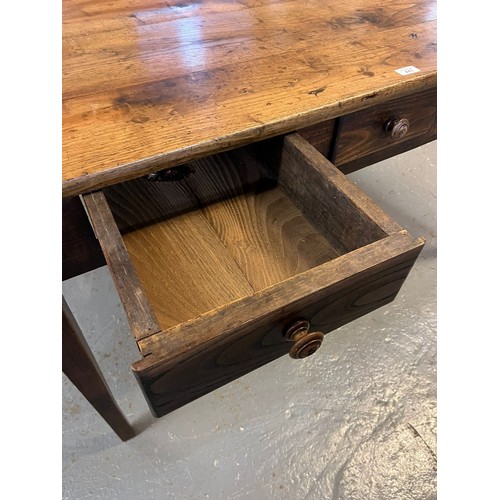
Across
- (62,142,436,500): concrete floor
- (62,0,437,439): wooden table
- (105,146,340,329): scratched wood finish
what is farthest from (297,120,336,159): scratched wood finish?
(62,142,436,500): concrete floor

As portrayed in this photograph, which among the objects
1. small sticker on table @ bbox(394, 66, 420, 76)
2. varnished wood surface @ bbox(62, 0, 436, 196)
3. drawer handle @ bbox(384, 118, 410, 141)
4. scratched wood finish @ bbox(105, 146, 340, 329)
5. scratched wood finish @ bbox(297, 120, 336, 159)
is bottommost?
scratched wood finish @ bbox(105, 146, 340, 329)

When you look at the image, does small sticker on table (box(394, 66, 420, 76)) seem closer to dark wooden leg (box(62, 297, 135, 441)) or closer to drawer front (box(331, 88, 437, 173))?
drawer front (box(331, 88, 437, 173))

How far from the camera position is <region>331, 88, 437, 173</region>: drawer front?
712 millimetres

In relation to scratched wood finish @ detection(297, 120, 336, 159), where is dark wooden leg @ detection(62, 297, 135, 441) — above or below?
below

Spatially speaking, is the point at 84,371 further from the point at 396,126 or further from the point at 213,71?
the point at 396,126

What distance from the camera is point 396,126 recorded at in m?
0.74

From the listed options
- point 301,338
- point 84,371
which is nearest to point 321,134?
point 301,338

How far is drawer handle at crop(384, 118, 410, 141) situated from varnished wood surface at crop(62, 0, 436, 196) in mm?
75

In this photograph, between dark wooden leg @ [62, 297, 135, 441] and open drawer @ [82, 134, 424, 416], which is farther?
dark wooden leg @ [62, 297, 135, 441]

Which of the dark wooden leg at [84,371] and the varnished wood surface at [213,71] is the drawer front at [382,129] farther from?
the dark wooden leg at [84,371]

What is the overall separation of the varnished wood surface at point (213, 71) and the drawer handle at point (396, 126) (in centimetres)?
8

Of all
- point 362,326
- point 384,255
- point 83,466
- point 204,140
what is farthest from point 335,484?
point 204,140

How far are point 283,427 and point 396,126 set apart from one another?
70 centimetres

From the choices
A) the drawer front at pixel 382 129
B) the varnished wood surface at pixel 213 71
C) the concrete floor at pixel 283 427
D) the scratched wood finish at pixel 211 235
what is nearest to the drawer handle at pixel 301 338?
the scratched wood finish at pixel 211 235
